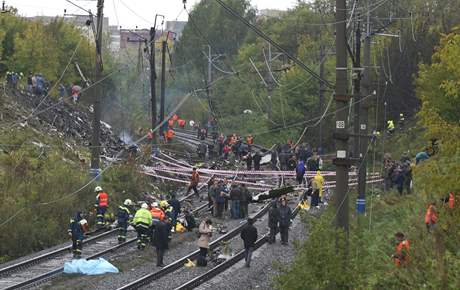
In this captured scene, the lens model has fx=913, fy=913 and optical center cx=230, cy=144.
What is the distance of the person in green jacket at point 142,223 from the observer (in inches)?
987

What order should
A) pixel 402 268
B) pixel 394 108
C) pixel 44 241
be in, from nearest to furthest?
pixel 402 268, pixel 44 241, pixel 394 108

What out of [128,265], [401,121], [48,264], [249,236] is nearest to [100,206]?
[48,264]

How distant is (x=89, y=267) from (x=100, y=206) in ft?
21.0

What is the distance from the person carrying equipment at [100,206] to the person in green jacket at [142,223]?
10.4 feet

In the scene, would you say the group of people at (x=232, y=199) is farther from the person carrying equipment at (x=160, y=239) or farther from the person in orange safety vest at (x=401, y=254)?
the person in orange safety vest at (x=401, y=254)

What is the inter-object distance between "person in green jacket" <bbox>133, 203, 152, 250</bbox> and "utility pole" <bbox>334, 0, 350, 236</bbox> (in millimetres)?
9083

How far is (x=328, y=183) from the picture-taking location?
39469mm

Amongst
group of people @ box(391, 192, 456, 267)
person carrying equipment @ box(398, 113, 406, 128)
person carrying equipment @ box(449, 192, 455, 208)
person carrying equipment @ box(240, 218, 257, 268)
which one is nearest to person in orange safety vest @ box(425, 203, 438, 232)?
group of people @ box(391, 192, 456, 267)

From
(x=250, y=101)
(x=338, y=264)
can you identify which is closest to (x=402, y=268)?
(x=338, y=264)

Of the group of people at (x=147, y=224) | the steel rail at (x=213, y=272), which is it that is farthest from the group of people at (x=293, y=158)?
the steel rail at (x=213, y=272)

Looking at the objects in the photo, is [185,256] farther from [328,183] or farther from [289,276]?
[328,183]

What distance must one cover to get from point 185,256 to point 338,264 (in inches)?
443

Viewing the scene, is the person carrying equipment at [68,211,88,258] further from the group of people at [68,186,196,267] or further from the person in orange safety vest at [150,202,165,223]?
the person in orange safety vest at [150,202,165,223]

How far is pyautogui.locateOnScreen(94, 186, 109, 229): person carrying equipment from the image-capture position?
94.3ft
